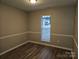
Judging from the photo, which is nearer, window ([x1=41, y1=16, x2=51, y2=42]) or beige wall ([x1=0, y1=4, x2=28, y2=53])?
beige wall ([x1=0, y1=4, x2=28, y2=53])

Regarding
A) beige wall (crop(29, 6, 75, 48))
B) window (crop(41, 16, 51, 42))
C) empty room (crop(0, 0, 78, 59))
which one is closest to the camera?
empty room (crop(0, 0, 78, 59))

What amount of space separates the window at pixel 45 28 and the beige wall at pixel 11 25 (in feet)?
4.33

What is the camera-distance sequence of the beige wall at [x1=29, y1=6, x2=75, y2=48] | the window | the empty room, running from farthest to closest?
the window
the beige wall at [x1=29, y1=6, x2=75, y2=48]
the empty room

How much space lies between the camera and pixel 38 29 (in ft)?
15.7

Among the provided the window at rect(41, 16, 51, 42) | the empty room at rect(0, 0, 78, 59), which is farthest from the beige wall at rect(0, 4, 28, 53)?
the window at rect(41, 16, 51, 42)

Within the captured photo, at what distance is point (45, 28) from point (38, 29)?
50 cm

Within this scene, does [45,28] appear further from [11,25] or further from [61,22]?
[11,25]

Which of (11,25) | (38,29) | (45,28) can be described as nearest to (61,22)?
(45,28)

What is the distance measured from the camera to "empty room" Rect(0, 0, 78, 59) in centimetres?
311

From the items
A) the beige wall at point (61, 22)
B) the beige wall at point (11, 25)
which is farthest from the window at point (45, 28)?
the beige wall at point (11, 25)

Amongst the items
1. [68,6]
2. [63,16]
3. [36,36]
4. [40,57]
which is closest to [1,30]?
[40,57]

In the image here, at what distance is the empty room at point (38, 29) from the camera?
10.2 feet

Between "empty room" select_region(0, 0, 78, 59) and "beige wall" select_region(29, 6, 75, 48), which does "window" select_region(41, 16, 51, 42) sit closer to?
"empty room" select_region(0, 0, 78, 59)

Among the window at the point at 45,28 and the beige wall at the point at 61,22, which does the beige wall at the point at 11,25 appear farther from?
the window at the point at 45,28
